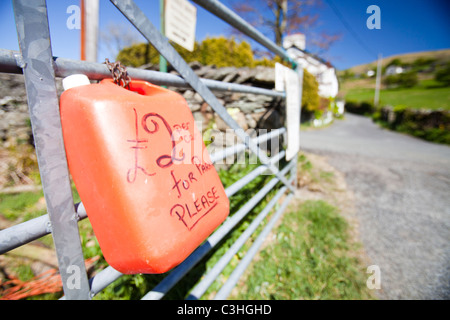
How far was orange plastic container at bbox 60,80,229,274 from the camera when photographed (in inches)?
18.9

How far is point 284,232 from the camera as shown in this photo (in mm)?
2025

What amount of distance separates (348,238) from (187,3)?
88.2 inches

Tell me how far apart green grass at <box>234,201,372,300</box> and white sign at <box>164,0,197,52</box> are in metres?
1.66

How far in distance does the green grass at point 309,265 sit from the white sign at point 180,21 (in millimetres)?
1663

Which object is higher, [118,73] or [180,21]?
[180,21]

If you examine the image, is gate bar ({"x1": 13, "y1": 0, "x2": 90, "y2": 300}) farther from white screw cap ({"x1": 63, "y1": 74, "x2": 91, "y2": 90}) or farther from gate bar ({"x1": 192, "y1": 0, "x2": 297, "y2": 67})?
gate bar ({"x1": 192, "y1": 0, "x2": 297, "y2": 67})

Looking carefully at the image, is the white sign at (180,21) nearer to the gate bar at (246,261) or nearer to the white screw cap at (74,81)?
the white screw cap at (74,81)

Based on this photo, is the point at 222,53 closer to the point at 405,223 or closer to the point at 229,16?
the point at 229,16

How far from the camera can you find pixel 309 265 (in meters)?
1.67

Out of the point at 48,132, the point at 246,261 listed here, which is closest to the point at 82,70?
the point at 48,132

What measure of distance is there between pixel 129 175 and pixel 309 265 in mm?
1708

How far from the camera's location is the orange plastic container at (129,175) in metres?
0.48
